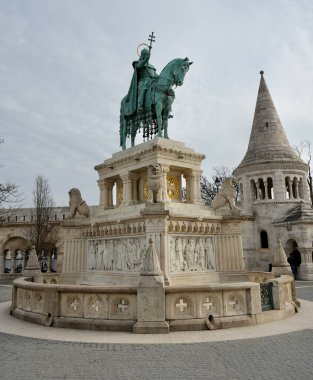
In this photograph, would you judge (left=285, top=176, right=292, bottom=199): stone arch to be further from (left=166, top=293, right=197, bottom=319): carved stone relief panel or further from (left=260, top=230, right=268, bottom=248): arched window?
(left=166, top=293, right=197, bottom=319): carved stone relief panel

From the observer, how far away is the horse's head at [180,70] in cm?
1312

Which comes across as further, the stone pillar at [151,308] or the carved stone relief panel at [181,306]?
the carved stone relief panel at [181,306]

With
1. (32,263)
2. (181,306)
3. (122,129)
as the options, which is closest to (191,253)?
(181,306)

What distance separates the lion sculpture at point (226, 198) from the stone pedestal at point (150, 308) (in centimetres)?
611

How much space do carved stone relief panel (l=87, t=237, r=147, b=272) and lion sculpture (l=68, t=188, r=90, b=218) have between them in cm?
133

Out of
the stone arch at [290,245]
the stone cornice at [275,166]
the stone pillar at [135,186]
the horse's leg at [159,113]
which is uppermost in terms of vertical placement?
the stone cornice at [275,166]

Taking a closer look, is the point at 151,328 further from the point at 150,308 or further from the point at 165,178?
the point at 165,178

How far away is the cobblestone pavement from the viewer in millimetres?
5051

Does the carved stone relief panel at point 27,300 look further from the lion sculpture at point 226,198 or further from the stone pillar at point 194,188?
the lion sculpture at point 226,198

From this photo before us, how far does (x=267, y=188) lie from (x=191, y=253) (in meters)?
25.6

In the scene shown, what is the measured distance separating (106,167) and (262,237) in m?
24.0

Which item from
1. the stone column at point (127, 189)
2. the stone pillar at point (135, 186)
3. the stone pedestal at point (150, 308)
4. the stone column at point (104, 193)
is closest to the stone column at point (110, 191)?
the stone column at point (104, 193)

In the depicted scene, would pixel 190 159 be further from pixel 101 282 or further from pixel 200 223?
pixel 101 282

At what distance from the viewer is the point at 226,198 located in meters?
13.0
